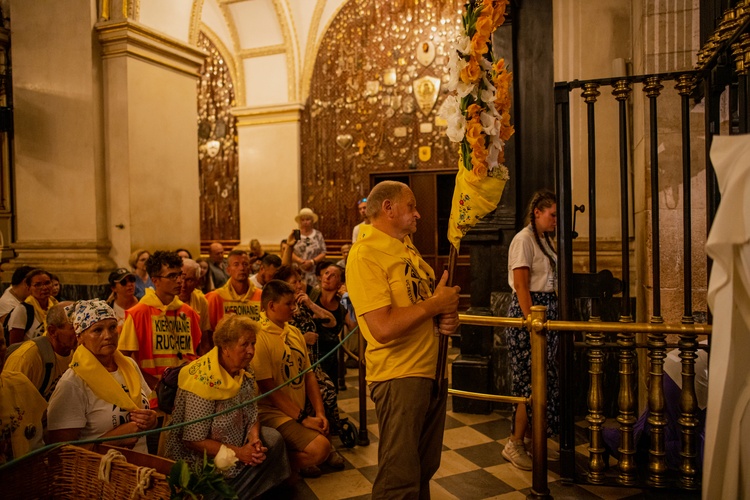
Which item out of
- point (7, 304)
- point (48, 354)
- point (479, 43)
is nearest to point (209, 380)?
point (48, 354)

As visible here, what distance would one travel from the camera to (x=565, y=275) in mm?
3453

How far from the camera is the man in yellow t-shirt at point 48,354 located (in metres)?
3.53

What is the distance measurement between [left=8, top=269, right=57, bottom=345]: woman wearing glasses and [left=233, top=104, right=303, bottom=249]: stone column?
678 cm

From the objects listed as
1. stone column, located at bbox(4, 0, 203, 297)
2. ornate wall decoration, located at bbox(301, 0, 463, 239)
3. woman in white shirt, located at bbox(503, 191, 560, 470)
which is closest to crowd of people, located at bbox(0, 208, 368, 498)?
woman in white shirt, located at bbox(503, 191, 560, 470)

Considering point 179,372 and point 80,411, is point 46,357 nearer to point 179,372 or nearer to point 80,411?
point 80,411

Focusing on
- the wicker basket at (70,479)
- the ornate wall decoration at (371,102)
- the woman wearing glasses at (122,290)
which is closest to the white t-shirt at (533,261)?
the wicker basket at (70,479)

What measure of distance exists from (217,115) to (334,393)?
933 centimetres

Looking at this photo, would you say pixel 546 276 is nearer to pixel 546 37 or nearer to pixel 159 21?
pixel 546 37

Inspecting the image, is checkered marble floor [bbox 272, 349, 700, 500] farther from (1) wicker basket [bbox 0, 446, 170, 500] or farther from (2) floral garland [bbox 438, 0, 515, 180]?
(2) floral garland [bbox 438, 0, 515, 180]

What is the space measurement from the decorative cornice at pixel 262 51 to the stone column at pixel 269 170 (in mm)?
1036

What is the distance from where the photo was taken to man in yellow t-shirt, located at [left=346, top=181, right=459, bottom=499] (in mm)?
2627

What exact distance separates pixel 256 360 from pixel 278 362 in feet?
0.57

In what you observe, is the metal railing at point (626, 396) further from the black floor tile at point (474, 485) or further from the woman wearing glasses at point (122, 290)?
the woman wearing glasses at point (122, 290)

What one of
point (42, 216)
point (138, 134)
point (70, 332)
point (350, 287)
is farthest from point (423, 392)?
point (42, 216)
